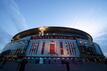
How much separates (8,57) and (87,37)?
699 inches

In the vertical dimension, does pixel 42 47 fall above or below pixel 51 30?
below

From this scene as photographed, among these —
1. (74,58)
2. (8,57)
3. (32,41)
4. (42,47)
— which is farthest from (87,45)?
(8,57)

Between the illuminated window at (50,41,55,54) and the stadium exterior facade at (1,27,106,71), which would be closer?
the stadium exterior facade at (1,27,106,71)

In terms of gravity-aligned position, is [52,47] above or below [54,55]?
above

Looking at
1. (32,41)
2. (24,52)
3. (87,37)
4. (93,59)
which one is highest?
(87,37)

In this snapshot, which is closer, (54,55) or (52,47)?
(54,55)

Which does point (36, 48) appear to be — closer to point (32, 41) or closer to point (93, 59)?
point (32, 41)

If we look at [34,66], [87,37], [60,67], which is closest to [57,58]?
[60,67]

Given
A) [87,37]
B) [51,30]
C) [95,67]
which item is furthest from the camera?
[87,37]

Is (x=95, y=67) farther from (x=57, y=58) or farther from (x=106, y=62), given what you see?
(x=57, y=58)

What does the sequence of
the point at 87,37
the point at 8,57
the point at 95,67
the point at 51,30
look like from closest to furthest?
1. the point at 95,67
2. the point at 8,57
3. the point at 51,30
4. the point at 87,37

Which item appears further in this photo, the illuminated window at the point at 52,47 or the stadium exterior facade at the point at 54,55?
the illuminated window at the point at 52,47

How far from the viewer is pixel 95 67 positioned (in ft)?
61.0

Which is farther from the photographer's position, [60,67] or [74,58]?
[74,58]
